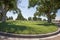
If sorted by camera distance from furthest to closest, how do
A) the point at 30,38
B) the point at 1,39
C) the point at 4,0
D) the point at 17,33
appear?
the point at 4,0
the point at 17,33
the point at 30,38
the point at 1,39

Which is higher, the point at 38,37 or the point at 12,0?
the point at 12,0

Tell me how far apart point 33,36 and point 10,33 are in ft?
6.38

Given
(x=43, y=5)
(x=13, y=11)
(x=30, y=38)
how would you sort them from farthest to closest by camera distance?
(x=43, y=5), (x=13, y=11), (x=30, y=38)

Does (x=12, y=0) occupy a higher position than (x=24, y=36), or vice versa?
(x=12, y=0)

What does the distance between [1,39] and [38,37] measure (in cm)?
310

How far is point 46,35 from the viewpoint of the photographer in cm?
1354

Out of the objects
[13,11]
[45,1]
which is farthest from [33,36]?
[45,1]

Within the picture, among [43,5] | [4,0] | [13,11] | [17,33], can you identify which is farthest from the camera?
[43,5]

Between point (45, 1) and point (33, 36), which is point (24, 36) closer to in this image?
point (33, 36)

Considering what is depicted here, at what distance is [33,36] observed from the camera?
12664 millimetres

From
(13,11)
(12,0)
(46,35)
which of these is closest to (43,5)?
(13,11)

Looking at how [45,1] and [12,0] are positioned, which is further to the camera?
[45,1]

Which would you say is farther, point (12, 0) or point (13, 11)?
point (13, 11)

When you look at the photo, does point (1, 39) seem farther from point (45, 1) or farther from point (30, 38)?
point (45, 1)
